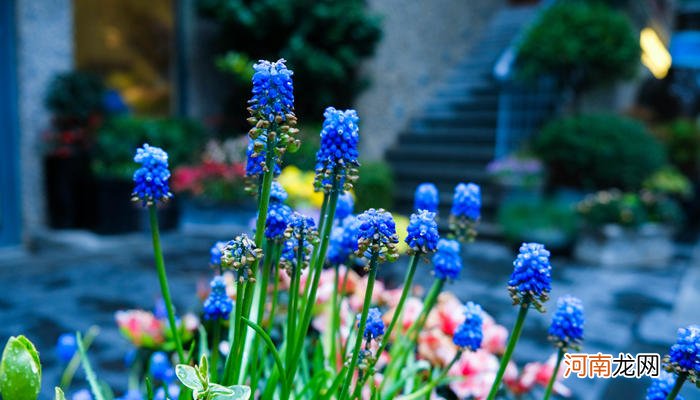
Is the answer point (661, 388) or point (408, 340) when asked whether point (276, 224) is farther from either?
point (661, 388)

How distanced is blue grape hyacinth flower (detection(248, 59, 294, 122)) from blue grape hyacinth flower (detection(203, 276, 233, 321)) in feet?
1.50

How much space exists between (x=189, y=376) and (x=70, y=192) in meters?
4.87

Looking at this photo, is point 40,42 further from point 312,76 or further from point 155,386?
point 155,386

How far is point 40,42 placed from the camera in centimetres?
487

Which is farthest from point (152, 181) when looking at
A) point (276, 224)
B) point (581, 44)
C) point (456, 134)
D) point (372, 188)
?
point (456, 134)

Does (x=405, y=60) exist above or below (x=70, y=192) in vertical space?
above

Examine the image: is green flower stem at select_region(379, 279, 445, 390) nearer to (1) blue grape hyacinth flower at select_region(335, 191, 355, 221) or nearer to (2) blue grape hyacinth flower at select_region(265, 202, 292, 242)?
(1) blue grape hyacinth flower at select_region(335, 191, 355, 221)

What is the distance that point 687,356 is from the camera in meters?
0.88

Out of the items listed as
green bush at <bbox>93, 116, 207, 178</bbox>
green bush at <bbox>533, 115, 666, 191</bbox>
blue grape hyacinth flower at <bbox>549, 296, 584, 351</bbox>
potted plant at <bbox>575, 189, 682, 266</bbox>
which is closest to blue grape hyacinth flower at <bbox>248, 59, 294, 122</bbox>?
blue grape hyacinth flower at <bbox>549, 296, 584, 351</bbox>

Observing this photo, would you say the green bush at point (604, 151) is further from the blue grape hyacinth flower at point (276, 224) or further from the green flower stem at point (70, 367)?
the blue grape hyacinth flower at point (276, 224)

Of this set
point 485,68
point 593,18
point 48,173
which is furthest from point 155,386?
point 485,68

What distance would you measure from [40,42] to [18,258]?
1.90 m

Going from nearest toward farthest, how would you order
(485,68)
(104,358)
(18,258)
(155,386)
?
(155,386), (104,358), (18,258), (485,68)

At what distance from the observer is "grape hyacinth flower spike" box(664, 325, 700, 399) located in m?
0.87
